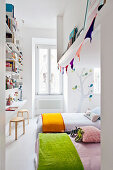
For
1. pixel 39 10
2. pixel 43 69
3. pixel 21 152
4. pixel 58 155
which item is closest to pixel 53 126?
pixel 21 152

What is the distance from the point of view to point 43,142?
171 cm

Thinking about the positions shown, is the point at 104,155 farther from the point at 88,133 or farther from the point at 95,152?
the point at 88,133

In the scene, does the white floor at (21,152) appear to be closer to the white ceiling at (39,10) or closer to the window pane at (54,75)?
the window pane at (54,75)

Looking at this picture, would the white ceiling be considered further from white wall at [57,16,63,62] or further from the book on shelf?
the book on shelf

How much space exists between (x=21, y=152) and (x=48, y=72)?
3185 millimetres

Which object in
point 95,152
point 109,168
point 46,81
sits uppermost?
point 46,81

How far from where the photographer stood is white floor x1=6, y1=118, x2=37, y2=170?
72.2 inches

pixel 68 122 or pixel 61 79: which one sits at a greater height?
pixel 61 79

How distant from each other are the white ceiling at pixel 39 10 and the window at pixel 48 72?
119 cm

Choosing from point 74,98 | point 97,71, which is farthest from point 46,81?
point 97,71

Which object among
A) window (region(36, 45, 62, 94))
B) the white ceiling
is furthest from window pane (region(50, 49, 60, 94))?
the white ceiling

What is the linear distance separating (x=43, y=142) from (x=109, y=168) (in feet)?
4.01

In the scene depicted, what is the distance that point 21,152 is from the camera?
2.18 m

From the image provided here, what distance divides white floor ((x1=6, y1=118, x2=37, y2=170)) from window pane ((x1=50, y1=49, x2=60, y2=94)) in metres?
2.20
